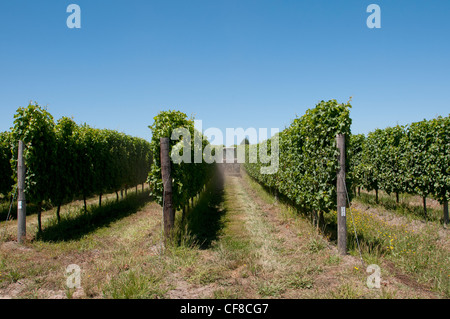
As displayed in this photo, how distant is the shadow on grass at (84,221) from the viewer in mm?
8594

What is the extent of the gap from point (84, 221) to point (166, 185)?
18.6 feet

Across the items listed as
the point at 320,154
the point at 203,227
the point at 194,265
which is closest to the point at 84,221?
the point at 203,227

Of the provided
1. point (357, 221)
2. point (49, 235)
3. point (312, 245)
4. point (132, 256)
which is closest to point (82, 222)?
point (49, 235)

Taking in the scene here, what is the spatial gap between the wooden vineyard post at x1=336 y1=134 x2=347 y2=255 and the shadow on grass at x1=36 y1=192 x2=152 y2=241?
817 cm

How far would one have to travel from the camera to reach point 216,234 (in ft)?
28.1

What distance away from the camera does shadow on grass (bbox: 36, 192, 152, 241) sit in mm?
8594

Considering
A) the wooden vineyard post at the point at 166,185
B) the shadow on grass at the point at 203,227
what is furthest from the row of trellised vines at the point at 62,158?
the shadow on grass at the point at 203,227

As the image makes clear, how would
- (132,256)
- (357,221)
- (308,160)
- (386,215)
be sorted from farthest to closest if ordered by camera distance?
(386,215)
(357,221)
(308,160)
(132,256)

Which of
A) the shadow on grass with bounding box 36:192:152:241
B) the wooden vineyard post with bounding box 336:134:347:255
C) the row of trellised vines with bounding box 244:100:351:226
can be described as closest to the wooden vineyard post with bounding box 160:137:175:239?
the shadow on grass with bounding box 36:192:152:241

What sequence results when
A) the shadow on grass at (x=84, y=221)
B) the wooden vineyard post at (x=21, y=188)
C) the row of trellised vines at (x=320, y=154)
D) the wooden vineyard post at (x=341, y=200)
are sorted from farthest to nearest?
1. the shadow on grass at (x=84, y=221)
2. the wooden vineyard post at (x=21, y=188)
3. the row of trellised vines at (x=320, y=154)
4. the wooden vineyard post at (x=341, y=200)

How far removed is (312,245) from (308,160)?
2.57m

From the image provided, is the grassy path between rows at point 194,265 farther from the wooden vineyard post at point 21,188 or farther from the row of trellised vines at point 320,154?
the row of trellised vines at point 320,154

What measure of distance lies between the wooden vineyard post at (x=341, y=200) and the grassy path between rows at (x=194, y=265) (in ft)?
1.19
